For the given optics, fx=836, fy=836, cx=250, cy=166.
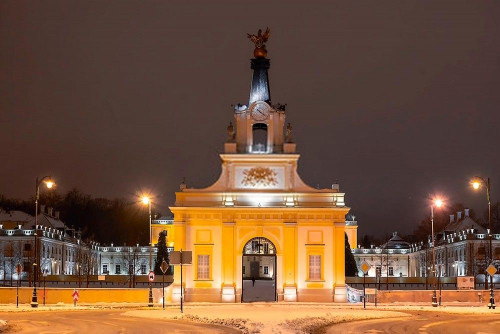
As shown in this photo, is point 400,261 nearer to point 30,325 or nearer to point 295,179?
point 295,179

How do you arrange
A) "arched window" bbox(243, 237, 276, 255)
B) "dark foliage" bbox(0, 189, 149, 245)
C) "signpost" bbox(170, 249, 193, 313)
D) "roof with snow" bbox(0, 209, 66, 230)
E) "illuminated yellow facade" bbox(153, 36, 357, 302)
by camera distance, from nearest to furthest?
"signpost" bbox(170, 249, 193, 313), "illuminated yellow facade" bbox(153, 36, 357, 302), "arched window" bbox(243, 237, 276, 255), "roof with snow" bbox(0, 209, 66, 230), "dark foliage" bbox(0, 189, 149, 245)

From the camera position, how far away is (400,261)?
554ft

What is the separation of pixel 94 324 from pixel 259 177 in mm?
25596

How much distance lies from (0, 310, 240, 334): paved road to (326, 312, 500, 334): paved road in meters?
5.57

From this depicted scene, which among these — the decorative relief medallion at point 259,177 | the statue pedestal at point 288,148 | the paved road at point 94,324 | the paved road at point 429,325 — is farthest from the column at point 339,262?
the paved road at point 94,324

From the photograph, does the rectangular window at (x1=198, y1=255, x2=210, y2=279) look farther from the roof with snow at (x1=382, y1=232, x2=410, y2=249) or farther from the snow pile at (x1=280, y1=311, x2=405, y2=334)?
the roof with snow at (x1=382, y1=232, x2=410, y2=249)

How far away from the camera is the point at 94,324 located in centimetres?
3547

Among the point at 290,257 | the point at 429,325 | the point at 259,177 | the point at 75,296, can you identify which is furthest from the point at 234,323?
the point at 259,177

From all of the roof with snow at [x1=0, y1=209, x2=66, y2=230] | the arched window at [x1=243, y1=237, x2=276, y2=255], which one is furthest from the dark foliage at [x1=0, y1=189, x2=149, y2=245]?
the arched window at [x1=243, y1=237, x2=276, y2=255]

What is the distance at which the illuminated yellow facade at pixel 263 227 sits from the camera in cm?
5822

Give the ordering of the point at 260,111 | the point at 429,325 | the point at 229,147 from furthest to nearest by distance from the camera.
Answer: the point at 260,111 → the point at 229,147 → the point at 429,325

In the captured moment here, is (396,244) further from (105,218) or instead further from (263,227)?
(263,227)

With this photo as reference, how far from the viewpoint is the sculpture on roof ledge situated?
206 feet

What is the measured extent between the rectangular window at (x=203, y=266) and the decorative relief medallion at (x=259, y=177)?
5.92 metres
